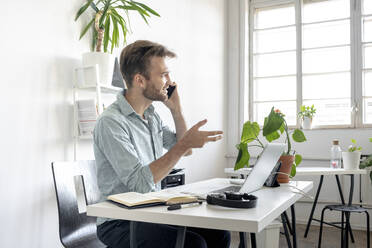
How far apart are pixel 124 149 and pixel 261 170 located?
0.54 m

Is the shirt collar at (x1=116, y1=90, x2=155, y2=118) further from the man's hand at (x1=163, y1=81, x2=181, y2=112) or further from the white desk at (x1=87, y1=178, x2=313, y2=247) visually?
the white desk at (x1=87, y1=178, x2=313, y2=247)

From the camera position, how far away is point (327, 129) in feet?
14.9

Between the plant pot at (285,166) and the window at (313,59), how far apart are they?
3040mm

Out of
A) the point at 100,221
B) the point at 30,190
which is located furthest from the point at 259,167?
the point at 30,190

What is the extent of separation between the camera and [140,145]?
168cm

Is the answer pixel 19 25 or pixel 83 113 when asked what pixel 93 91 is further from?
pixel 19 25

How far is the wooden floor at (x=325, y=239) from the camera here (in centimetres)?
359

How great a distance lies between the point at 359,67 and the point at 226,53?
5.45 ft

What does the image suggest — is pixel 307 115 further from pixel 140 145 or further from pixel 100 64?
pixel 140 145

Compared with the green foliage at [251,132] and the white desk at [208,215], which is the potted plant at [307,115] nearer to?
the green foliage at [251,132]

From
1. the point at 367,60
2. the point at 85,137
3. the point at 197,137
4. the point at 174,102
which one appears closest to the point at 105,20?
the point at 85,137

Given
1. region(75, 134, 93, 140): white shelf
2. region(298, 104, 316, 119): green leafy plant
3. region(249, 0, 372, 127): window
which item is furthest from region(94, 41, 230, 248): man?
region(249, 0, 372, 127): window

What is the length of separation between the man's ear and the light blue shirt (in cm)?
9

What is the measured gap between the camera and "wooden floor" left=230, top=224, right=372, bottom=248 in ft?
11.8
